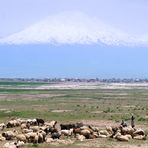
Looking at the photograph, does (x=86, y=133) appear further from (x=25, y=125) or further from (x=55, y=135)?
(x=25, y=125)

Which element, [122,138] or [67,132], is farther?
[67,132]

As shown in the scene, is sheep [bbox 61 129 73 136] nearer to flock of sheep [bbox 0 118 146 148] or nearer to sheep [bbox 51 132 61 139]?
flock of sheep [bbox 0 118 146 148]

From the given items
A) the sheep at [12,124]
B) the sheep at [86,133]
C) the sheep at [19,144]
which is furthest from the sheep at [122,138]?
the sheep at [12,124]

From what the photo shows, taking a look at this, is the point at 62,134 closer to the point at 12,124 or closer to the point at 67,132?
the point at 67,132

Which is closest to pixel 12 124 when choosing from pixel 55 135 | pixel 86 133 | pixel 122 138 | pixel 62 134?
pixel 62 134

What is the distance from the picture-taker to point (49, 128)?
3272 cm

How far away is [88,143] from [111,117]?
19256 mm

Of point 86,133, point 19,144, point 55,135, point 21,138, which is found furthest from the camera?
point 86,133

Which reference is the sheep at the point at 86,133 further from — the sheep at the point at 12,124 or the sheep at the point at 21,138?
the sheep at the point at 12,124

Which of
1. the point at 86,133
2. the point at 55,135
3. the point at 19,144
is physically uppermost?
the point at 86,133

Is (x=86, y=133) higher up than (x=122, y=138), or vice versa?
(x=86, y=133)

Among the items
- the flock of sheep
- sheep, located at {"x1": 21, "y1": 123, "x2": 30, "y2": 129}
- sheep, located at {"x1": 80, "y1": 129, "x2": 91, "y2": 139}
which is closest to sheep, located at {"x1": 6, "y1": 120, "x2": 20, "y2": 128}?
sheep, located at {"x1": 21, "y1": 123, "x2": 30, "y2": 129}

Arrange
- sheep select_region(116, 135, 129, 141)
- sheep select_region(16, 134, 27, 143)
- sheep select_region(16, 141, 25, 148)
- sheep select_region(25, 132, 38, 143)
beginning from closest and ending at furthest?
sheep select_region(16, 141, 25, 148)
sheep select_region(16, 134, 27, 143)
sheep select_region(25, 132, 38, 143)
sheep select_region(116, 135, 129, 141)

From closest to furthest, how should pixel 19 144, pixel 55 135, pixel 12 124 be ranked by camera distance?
pixel 19 144 < pixel 55 135 < pixel 12 124
